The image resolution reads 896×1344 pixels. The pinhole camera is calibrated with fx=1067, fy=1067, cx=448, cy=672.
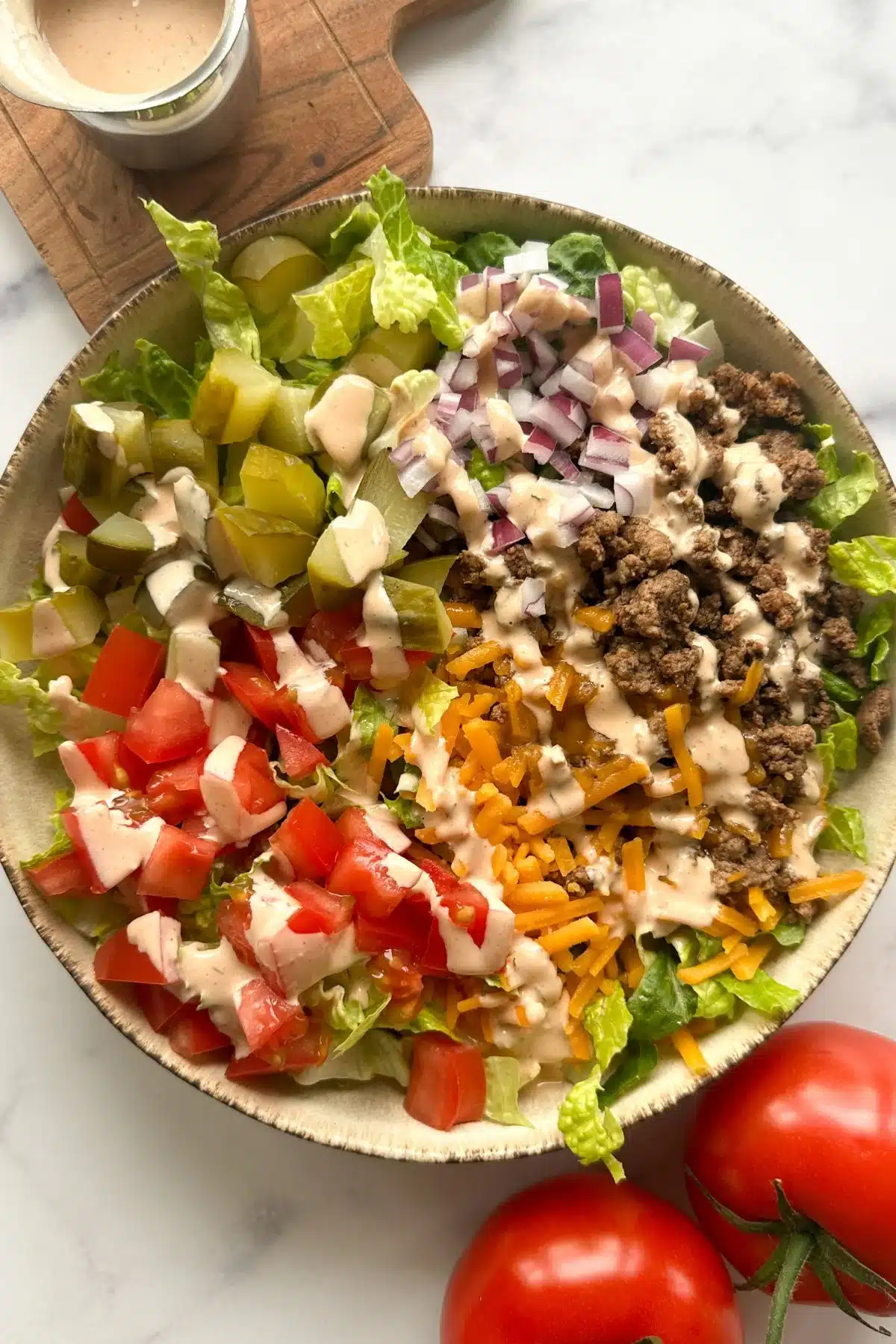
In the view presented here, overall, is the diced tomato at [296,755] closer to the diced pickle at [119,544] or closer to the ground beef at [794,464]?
the diced pickle at [119,544]

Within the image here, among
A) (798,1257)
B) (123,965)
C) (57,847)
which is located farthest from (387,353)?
(798,1257)

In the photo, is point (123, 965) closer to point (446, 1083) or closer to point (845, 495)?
point (446, 1083)

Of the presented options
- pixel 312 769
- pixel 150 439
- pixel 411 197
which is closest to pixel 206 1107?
pixel 312 769

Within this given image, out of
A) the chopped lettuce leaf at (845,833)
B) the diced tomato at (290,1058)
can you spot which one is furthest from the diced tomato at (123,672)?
the chopped lettuce leaf at (845,833)

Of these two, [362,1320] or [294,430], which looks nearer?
[294,430]

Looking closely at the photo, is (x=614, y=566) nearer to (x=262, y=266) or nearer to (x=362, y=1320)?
(x=262, y=266)

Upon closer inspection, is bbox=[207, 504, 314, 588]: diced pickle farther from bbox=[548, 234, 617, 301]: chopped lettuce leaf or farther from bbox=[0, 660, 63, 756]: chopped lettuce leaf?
bbox=[548, 234, 617, 301]: chopped lettuce leaf
